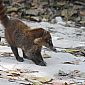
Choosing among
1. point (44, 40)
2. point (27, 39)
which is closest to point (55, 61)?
point (44, 40)

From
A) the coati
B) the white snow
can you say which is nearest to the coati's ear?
the coati

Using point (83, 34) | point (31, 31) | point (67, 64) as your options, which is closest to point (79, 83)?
point (67, 64)

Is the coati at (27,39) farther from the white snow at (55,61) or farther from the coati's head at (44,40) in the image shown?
the white snow at (55,61)

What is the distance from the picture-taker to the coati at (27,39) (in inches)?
268

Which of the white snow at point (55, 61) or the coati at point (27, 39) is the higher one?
the coati at point (27, 39)

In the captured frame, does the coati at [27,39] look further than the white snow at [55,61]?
Yes

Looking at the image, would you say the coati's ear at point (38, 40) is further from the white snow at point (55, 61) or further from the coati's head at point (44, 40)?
the white snow at point (55, 61)

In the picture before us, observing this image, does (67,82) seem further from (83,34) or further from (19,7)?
(19,7)

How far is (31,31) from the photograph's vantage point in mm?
6898

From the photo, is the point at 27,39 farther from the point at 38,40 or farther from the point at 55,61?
the point at 55,61

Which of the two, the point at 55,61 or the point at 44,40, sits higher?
the point at 44,40

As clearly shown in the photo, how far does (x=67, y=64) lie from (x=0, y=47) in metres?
1.65

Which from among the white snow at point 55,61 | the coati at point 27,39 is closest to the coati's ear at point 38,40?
the coati at point 27,39

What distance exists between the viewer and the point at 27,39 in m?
Result: 6.91
